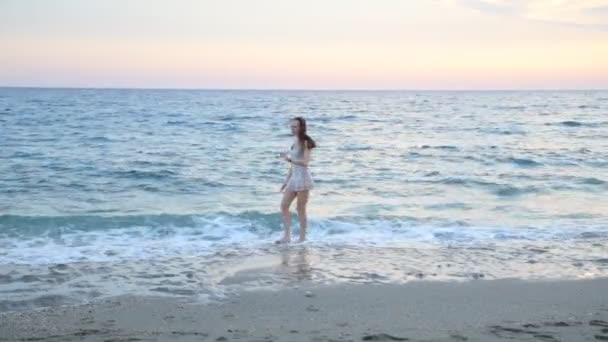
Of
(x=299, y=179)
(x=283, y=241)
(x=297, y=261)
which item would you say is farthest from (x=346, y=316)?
(x=299, y=179)

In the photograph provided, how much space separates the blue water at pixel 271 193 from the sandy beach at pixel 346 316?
1.95 metres

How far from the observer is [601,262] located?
7.56 m

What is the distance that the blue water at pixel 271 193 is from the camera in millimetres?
9078

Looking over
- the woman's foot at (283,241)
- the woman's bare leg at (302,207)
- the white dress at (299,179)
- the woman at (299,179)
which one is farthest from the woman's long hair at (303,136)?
the woman's foot at (283,241)

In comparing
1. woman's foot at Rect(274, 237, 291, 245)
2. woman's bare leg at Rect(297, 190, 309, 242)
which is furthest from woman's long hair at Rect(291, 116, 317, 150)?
woman's foot at Rect(274, 237, 291, 245)

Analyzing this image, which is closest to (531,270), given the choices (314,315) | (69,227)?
(314,315)

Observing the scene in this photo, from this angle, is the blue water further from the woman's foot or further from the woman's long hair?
the woman's long hair

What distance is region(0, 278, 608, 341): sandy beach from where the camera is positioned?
4.72 m

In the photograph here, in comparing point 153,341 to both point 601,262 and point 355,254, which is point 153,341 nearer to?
point 355,254

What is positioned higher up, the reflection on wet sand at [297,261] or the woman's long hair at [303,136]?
the woman's long hair at [303,136]

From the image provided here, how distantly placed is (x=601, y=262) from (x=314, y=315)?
4.13 m

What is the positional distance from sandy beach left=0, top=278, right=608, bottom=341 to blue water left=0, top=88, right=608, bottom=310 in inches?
76.9

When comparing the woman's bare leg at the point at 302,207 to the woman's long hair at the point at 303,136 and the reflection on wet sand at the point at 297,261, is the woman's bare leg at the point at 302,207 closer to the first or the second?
the reflection on wet sand at the point at 297,261

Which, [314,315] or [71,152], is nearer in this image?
[314,315]
